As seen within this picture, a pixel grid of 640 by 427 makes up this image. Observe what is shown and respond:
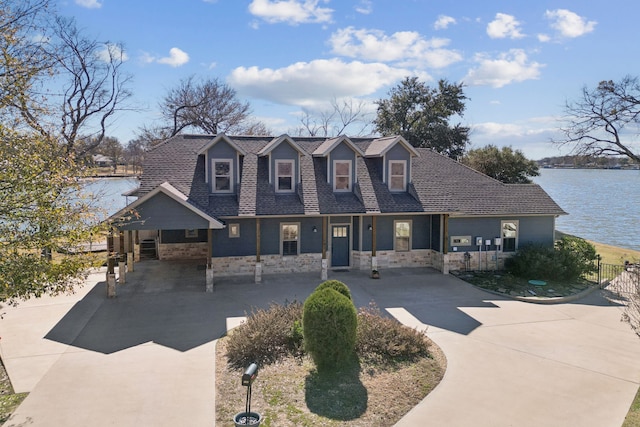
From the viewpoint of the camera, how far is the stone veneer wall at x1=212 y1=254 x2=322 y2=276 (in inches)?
730

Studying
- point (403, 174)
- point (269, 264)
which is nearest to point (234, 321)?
point (269, 264)

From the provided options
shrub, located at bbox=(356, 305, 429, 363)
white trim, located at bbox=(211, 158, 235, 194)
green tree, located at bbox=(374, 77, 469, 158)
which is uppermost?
green tree, located at bbox=(374, 77, 469, 158)

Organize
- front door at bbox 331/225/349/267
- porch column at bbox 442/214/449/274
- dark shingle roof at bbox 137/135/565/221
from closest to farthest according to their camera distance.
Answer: dark shingle roof at bbox 137/135/565/221 < porch column at bbox 442/214/449/274 < front door at bbox 331/225/349/267

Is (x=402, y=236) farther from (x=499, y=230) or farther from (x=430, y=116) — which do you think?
(x=430, y=116)

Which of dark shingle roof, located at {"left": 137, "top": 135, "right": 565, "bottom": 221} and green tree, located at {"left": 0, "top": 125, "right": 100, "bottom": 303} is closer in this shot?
green tree, located at {"left": 0, "top": 125, "right": 100, "bottom": 303}

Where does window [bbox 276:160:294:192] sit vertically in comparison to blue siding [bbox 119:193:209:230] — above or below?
above

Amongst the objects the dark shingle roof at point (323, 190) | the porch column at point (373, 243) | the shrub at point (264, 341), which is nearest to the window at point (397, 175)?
the dark shingle roof at point (323, 190)

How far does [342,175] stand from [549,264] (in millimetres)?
9314

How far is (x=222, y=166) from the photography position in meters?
18.5

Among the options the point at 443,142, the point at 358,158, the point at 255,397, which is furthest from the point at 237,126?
the point at 255,397

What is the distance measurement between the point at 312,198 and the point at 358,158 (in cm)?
374

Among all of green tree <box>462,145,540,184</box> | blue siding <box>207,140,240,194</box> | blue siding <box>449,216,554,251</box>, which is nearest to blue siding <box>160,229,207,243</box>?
blue siding <box>207,140,240,194</box>

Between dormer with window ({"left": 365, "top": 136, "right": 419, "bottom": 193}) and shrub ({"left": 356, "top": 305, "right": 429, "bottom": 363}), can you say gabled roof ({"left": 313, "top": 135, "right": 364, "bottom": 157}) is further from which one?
shrub ({"left": 356, "top": 305, "right": 429, "bottom": 363})

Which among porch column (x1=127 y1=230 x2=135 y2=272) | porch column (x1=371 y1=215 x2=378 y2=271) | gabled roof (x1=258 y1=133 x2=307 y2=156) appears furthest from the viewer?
porch column (x1=127 y1=230 x2=135 y2=272)
